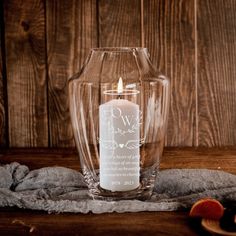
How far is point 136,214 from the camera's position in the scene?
0.68 meters

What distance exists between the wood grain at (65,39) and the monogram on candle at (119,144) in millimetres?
562

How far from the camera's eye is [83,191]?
29.9 inches

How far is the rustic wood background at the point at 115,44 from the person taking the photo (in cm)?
125

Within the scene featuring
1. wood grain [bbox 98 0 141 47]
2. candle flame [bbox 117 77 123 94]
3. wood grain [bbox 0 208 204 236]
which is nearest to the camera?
wood grain [bbox 0 208 204 236]

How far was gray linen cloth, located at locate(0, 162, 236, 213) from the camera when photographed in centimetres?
69

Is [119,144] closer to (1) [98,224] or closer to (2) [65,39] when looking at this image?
(1) [98,224]

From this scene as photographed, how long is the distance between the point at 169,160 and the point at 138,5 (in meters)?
0.40

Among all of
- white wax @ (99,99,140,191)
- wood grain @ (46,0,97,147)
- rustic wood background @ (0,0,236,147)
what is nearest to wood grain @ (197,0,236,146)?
rustic wood background @ (0,0,236,147)

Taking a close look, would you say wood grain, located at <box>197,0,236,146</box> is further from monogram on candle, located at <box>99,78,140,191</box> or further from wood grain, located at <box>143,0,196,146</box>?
monogram on candle, located at <box>99,78,140,191</box>

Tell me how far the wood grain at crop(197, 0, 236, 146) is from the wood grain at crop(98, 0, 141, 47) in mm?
141

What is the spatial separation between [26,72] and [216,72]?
432mm

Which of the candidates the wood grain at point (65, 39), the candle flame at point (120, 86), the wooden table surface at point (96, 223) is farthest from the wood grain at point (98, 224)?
the wood grain at point (65, 39)

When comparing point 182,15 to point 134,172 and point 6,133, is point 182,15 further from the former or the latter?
point 134,172

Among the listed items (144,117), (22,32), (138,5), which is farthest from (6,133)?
(144,117)
